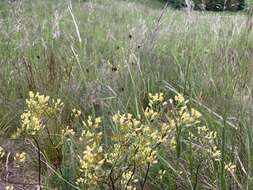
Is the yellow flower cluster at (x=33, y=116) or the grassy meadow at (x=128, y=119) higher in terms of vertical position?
the yellow flower cluster at (x=33, y=116)

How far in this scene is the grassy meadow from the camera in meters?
1.44

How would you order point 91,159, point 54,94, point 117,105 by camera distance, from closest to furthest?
point 91,159 < point 117,105 < point 54,94

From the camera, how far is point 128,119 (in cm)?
135

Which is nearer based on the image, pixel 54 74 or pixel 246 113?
pixel 246 113

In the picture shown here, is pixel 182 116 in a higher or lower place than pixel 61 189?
higher

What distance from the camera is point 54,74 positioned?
2.53 metres

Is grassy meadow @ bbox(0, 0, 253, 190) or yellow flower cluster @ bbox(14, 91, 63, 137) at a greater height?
yellow flower cluster @ bbox(14, 91, 63, 137)

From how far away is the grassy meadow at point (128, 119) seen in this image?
1436mm

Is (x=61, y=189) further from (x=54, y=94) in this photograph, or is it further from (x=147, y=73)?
(x=147, y=73)

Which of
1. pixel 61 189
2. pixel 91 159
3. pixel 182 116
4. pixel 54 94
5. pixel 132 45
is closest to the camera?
pixel 91 159

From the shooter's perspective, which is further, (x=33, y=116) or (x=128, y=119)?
(x=33, y=116)

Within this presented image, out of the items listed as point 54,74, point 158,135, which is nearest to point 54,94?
point 54,74

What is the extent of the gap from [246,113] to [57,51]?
67.1 inches

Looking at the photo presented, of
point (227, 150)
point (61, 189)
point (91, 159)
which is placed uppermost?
point (91, 159)
